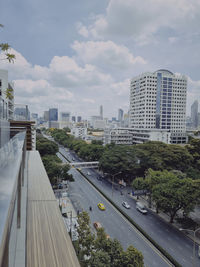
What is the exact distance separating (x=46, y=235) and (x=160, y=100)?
154 feet

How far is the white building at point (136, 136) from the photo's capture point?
3778cm

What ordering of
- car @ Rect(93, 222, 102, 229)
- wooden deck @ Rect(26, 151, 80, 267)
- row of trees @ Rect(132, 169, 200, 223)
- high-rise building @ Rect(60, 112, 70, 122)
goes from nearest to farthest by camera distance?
wooden deck @ Rect(26, 151, 80, 267) < row of trees @ Rect(132, 169, 200, 223) < car @ Rect(93, 222, 102, 229) < high-rise building @ Rect(60, 112, 70, 122)

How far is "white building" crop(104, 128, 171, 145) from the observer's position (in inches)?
1487

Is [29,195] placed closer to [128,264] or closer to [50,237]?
[50,237]

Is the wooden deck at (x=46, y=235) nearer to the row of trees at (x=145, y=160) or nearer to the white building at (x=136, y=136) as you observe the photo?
the row of trees at (x=145, y=160)

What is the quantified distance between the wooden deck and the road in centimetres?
741

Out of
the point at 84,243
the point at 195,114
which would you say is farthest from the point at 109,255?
the point at 195,114

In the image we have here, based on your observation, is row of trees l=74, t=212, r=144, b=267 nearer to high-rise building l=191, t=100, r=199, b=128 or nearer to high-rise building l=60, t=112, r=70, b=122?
high-rise building l=191, t=100, r=199, b=128

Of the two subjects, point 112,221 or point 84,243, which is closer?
point 84,243

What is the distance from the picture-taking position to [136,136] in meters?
41.8

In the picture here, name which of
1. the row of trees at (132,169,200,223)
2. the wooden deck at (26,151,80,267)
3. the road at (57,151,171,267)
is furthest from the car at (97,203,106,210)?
the wooden deck at (26,151,80,267)

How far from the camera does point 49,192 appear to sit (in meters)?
7.59

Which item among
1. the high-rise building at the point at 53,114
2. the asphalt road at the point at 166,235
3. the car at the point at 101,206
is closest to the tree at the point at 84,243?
the asphalt road at the point at 166,235

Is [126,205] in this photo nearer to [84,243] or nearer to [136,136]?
[84,243]
